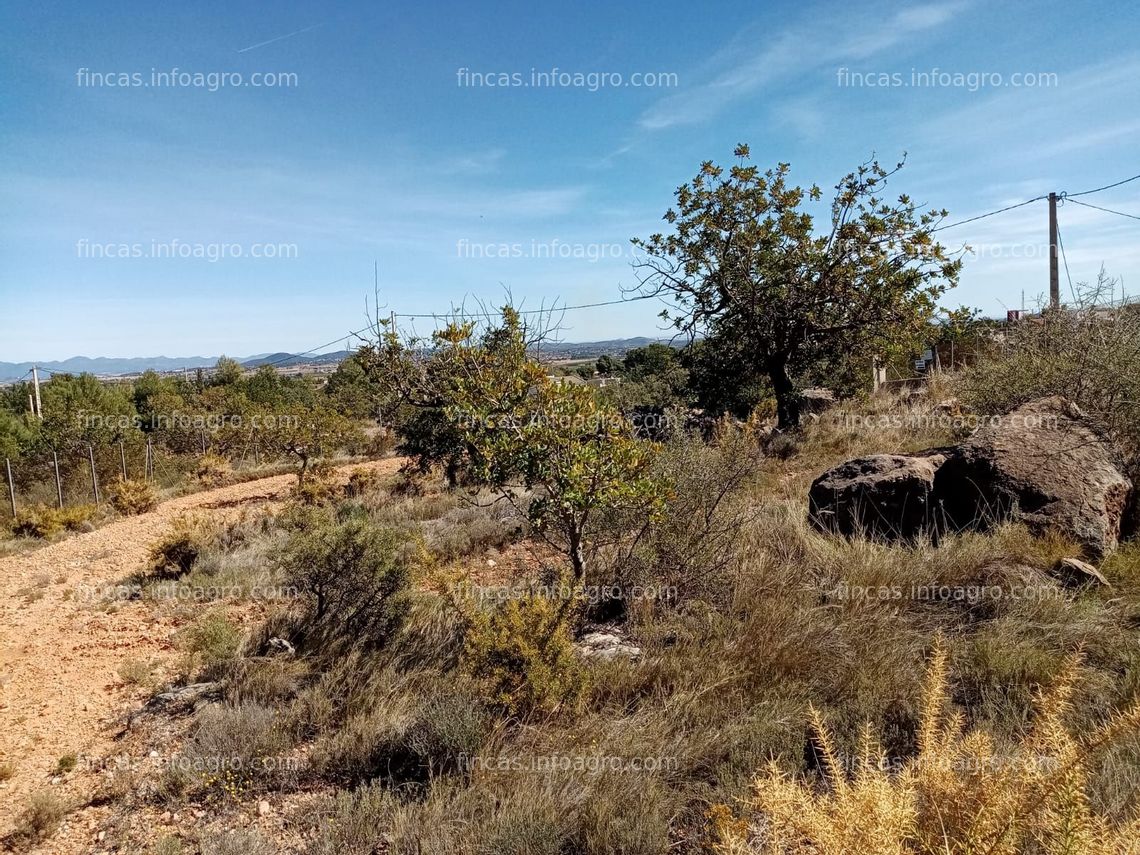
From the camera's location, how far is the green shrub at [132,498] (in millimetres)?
14250

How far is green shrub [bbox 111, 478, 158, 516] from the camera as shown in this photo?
14250mm

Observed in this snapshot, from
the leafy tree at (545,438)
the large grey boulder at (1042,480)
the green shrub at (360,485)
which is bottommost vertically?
the green shrub at (360,485)

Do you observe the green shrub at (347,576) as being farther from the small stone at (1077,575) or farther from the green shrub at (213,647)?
the small stone at (1077,575)

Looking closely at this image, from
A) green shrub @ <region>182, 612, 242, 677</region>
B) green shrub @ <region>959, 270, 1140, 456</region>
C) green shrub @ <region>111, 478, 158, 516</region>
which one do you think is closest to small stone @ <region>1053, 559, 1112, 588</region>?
green shrub @ <region>959, 270, 1140, 456</region>

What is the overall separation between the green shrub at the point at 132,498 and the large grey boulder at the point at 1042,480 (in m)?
16.6

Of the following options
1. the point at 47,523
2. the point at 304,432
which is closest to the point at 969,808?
the point at 304,432

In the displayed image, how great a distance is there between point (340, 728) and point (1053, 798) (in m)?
3.90

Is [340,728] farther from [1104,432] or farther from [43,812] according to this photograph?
[1104,432]

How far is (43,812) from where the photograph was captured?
3.58m

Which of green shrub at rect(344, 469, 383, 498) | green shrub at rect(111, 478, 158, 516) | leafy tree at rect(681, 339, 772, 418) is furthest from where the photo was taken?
green shrub at rect(344, 469, 383, 498)

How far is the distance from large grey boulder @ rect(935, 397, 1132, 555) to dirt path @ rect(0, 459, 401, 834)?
25.0 feet

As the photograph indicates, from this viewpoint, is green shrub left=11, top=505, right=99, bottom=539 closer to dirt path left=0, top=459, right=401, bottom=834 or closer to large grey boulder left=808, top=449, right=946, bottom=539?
dirt path left=0, top=459, right=401, bottom=834


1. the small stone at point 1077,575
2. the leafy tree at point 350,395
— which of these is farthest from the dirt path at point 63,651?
the leafy tree at point 350,395

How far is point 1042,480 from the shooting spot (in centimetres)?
540
